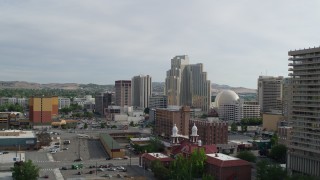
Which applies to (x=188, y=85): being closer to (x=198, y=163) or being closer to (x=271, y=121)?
(x=271, y=121)

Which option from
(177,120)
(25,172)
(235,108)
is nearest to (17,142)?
(177,120)

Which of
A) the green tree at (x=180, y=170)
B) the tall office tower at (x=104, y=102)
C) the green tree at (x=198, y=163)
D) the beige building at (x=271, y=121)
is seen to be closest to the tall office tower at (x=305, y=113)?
the green tree at (x=198, y=163)

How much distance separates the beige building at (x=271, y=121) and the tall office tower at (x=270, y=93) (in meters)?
22.2

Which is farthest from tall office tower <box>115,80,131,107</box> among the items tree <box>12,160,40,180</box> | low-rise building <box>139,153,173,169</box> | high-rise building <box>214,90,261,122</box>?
tree <box>12,160,40,180</box>

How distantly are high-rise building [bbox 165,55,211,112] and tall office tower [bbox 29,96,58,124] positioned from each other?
4420 cm

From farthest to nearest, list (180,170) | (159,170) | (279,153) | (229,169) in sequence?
(279,153) → (159,170) → (229,169) → (180,170)

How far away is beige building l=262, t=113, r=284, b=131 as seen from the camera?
8397 centimetres

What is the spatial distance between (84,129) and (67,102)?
6360 centimetres

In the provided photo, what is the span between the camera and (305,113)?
140ft

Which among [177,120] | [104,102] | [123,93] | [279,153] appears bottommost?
[279,153]

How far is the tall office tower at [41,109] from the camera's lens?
299ft

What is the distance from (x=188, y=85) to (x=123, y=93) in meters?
20.7

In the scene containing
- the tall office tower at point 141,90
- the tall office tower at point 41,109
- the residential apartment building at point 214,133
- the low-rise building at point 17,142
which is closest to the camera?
the residential apartment building at point 214,133

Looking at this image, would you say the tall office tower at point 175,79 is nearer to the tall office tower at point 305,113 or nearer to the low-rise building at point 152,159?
the low-rise building at point 152,159
